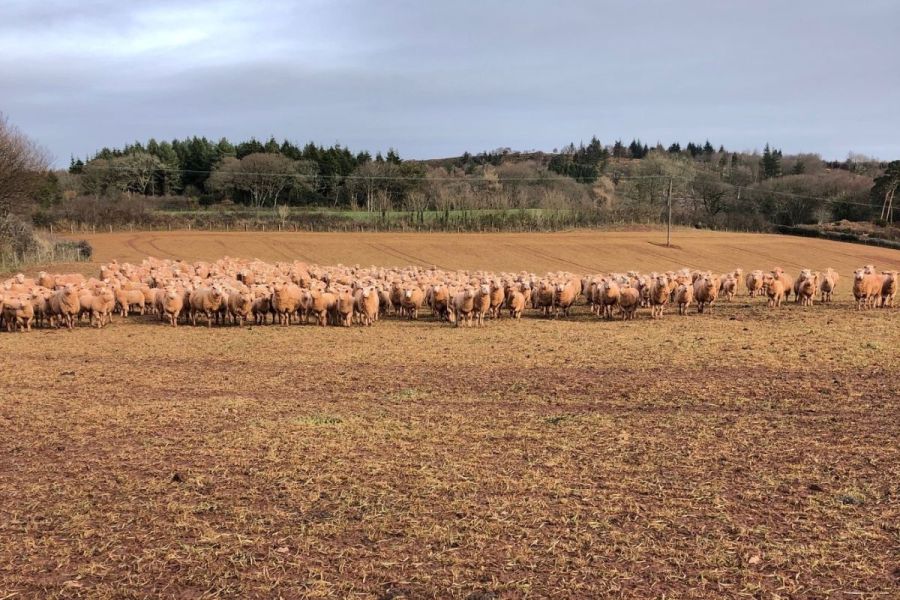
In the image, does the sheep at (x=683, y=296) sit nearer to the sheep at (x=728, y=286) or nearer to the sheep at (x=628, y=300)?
the sheep at (x=628, y=300)

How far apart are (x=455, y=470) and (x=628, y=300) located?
18.0 meters

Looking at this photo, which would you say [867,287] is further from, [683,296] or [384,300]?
[384,300]

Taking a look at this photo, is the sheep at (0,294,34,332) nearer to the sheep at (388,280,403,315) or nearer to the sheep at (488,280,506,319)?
the sheep at (388,280,403,315)

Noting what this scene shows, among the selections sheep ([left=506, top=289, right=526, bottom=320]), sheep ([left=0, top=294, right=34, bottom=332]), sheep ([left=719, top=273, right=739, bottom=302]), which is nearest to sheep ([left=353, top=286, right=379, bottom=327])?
sheep ([left=506, top=289, right=526, bottom=320])

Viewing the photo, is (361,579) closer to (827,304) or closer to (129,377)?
(129,377)

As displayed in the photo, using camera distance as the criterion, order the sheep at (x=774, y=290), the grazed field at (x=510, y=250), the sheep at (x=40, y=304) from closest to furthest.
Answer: the sheep at (x=40, y=304), the sheep at (x=774, y=290), the grazed field at (x=510, y=250)

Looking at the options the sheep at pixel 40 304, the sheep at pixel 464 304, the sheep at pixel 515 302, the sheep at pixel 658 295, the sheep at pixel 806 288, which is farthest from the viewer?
the sheep at pixel 806 288

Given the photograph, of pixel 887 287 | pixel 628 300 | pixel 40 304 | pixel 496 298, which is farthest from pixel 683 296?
pixel 40 304

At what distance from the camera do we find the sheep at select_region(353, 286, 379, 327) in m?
23.3

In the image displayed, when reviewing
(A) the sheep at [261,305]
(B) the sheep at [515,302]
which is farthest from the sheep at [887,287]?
(A) the sheep at [261,305]

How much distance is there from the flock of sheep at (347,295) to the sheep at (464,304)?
1.4 inches

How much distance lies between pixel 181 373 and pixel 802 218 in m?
97.8

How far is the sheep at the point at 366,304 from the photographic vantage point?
76.4 ft

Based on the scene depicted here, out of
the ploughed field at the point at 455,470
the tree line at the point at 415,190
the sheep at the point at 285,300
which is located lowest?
the ploughed field at the point at 455,470
